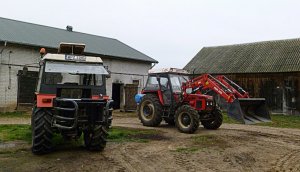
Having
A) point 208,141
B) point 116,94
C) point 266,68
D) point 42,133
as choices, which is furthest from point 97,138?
point 266,68

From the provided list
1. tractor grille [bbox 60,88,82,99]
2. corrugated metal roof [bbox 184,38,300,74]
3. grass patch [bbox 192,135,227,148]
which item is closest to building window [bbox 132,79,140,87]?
corrugated metal roof [bbox 184,38,300,74]

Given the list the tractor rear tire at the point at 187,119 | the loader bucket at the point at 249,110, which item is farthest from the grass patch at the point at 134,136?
the loader bucket at the point at 249,110

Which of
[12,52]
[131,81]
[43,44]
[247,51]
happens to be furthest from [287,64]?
[12,52]

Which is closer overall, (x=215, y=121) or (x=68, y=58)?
(x=68, y=58)

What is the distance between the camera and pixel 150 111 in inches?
537

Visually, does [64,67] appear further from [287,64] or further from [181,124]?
[287,64]

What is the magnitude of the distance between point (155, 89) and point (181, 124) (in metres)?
2.19

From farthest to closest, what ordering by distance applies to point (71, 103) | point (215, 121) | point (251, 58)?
point (251, 58) < point (215, 121) < point (71, 103)

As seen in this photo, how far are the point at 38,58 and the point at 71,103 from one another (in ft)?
45.8

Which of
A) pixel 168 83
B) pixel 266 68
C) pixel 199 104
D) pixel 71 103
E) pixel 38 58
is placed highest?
pixel 38 58

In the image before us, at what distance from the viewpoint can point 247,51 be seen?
28.3 metres

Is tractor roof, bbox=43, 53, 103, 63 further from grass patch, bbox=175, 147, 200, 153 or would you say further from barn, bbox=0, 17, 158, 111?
barn, bbox=0, 17, 158, 111

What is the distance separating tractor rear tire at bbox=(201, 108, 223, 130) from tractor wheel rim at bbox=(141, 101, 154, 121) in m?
2.09

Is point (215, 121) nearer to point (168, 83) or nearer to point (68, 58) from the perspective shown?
point (168, 83)
